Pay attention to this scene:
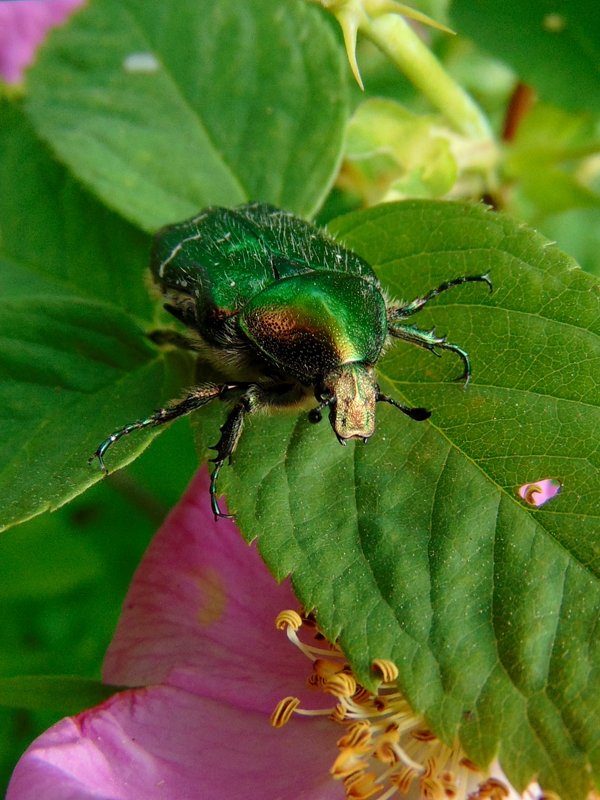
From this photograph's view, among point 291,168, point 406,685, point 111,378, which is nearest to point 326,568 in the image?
point 406,685

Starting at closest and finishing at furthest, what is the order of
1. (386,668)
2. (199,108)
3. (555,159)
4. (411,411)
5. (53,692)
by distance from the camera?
(386,668), (411,411), (53,692), (199,108), (555,159)

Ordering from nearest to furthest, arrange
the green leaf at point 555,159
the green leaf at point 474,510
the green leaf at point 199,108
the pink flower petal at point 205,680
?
the green leaf at point 474,510
the pink flower petal at point 205,680
the green leaf at point 199,108
the green leaf at point 555,159

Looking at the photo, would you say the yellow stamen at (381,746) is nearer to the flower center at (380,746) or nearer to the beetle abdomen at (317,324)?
the flower center at (380,746)

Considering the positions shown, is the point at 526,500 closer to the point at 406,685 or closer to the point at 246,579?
the point at 406,685

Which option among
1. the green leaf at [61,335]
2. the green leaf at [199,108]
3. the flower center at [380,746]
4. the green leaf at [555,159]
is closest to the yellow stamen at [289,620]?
the flower center at [380,746]

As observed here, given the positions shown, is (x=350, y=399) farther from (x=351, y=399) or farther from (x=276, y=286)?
(x=276, y=286)

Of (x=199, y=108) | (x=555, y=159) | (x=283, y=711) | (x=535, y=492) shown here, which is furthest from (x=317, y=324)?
(x=555, y=159)
